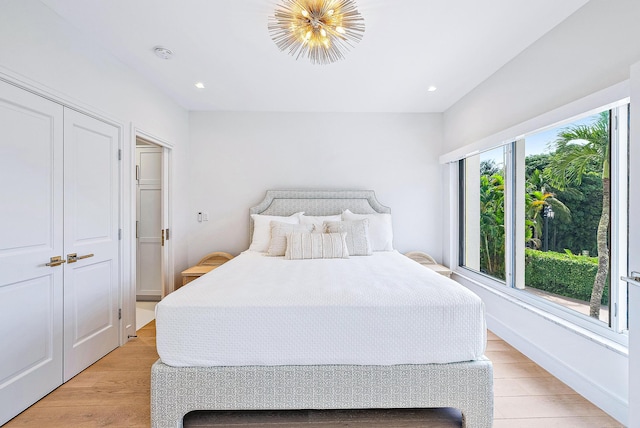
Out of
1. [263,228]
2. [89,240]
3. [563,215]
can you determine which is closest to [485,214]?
[563,215]

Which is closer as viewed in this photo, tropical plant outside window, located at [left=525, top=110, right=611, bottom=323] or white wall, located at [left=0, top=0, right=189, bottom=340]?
white wall, located at [left=0, top=0, right=189, bottom=340]

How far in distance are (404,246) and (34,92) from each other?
3.72 m

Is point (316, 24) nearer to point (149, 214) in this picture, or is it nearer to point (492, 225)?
point (492, 225)

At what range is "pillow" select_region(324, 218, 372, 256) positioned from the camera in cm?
307

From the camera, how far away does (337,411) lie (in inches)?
69.3

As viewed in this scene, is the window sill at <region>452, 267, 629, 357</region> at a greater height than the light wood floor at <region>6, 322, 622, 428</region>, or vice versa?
the window sill at <region>452, 267, 629, 357</region>

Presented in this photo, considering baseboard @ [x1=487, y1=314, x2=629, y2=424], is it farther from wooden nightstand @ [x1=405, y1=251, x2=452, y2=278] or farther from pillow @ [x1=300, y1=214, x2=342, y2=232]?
pillow @ [x1=300, y1=214, x2=342, y2=232]

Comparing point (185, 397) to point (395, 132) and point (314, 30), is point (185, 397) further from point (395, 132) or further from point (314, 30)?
point (395, 132)


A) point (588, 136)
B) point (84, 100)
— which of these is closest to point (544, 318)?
point (588, 136)

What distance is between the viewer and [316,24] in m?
1.84

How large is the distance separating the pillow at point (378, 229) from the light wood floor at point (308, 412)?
1596 millimetres

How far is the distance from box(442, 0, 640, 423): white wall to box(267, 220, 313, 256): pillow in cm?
203

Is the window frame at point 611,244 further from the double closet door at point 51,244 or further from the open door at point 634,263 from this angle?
the double closet door at point 51,244

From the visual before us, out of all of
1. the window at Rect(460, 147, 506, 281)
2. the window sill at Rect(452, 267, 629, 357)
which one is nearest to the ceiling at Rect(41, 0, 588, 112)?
the window at Rect(460, 147, 506, 281)
